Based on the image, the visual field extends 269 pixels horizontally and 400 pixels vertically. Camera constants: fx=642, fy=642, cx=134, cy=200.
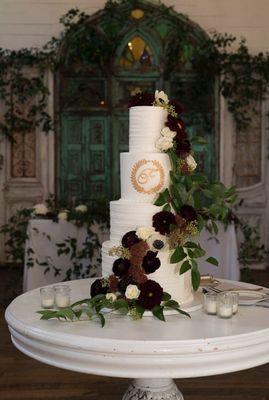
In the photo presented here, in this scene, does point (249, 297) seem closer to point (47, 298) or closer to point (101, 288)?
point (101, 288)

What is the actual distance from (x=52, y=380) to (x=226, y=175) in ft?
14.3

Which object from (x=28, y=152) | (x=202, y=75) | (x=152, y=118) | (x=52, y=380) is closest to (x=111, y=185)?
(x=28, y=152)

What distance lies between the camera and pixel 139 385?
7.34 feet

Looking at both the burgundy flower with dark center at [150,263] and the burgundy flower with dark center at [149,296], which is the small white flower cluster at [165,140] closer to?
the burgundy flower with dark center at [150,263]

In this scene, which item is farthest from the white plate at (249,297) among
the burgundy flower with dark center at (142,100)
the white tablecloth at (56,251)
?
the white tablecloth at (56,251)

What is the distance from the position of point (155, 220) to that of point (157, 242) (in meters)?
0.08

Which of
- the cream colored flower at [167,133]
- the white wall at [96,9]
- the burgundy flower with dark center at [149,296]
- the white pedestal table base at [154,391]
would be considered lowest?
the white pedestal table base at [154,391]

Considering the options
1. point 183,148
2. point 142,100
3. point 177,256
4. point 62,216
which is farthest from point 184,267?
point 62,216

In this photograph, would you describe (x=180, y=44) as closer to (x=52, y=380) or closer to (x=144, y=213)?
(x=52, y=380)

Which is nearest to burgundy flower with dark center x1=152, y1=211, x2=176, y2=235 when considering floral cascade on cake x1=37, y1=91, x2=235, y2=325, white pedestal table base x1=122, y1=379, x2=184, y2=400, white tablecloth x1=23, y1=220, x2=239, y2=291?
floral cascade on cake x1=37, y1=91, x2=235, y2=325

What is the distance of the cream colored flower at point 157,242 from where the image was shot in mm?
2160

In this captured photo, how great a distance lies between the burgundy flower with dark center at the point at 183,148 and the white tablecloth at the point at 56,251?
2.61m

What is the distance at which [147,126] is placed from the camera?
2312 mm

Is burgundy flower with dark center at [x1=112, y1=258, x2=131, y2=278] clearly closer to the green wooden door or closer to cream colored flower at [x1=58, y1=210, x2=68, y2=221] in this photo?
cream colored flower at [x1=58, y1=210, x2=68, y2=221]
